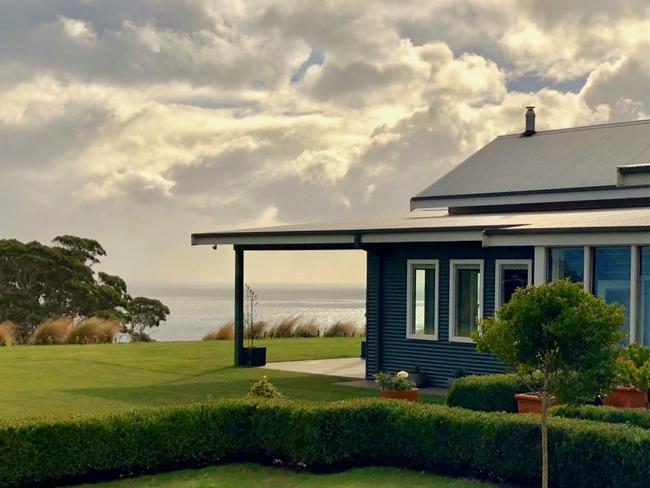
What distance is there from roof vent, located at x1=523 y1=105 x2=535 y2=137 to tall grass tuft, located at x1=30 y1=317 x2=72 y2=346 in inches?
602

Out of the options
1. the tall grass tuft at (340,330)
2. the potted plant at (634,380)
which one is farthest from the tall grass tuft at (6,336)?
the potted plant at (634,380)

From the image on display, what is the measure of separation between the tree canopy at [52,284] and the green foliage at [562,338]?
34264mm

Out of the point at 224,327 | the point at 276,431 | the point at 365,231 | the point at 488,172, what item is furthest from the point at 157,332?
the point at 276,431

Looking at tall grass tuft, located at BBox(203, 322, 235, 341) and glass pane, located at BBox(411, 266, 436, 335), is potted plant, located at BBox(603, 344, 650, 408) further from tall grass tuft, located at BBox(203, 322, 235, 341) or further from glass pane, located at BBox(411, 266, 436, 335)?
tall grass tuft, located at BBox(203, 322, 235, 341)

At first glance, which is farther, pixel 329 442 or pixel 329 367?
pixel 329 367

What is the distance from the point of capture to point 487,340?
10.4m

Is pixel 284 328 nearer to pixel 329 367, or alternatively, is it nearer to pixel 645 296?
pixel 329 367

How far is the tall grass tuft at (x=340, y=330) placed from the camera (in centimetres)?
3681

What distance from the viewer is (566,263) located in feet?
56.3

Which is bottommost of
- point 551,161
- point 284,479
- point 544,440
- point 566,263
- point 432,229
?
point 284,479

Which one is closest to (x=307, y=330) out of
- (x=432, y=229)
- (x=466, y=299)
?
(x=466, y=299)

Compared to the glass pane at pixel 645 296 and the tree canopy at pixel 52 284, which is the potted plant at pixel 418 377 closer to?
the glass pane at pixel 645 296

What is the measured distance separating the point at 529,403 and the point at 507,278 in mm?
5498

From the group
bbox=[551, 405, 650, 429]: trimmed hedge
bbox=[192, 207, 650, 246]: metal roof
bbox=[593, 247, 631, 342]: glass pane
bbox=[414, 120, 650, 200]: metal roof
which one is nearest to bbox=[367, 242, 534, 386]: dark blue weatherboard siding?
bbox=[192, 207, 650, 246]: metal roof
